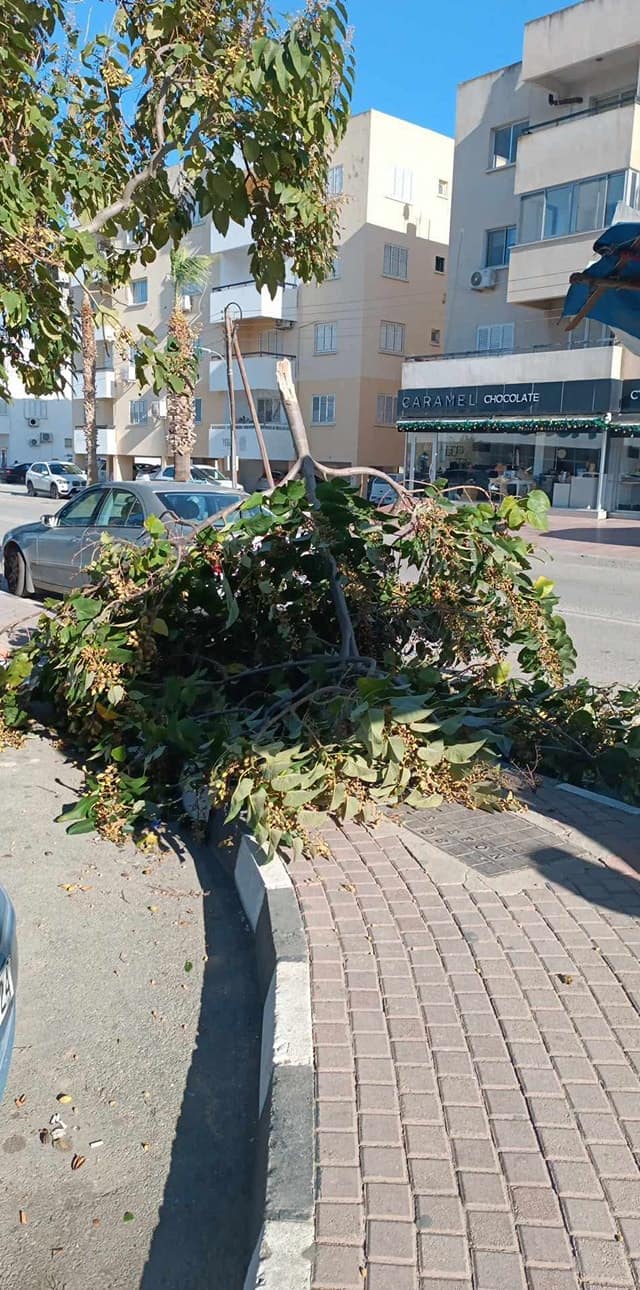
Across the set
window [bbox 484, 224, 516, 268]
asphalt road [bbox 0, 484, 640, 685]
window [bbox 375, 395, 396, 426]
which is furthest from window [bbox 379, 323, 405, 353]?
asphalt road [bbox 0, 484, 640, 685]

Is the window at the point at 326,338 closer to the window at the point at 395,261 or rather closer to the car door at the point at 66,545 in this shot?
the window at the point at 395,261

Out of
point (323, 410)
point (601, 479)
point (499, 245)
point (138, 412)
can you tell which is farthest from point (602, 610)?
point (138, 412)

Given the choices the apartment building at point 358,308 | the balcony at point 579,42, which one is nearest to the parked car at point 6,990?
the balcony at point 579,42

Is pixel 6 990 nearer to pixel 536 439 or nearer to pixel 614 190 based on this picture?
pixel 536 439

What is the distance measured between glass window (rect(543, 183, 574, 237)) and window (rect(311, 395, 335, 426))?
13381 mm

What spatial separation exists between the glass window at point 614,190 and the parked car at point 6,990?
29.3 metres

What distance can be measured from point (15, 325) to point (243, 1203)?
4.24m

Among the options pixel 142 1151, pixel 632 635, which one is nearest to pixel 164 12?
pixel 142 1151

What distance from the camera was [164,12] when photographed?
5711 millimetres

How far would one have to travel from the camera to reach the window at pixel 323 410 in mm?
41438

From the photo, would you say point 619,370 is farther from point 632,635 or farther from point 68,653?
point 68,653

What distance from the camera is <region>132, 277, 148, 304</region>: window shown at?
49.9 metres

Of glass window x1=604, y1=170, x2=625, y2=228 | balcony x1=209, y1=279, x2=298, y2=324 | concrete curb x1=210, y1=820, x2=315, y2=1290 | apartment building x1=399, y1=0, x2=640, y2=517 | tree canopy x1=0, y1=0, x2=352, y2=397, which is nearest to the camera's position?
concrete curb x1=210, y1=820, x2=315, y2=1290

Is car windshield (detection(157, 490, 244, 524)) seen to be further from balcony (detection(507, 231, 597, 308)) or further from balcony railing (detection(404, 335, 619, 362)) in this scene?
balcony (detection(507, 231, 597, 308))
